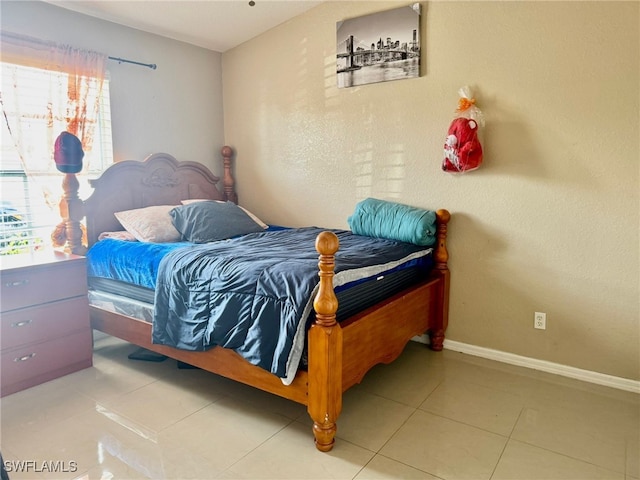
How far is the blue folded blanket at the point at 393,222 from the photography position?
278 cm

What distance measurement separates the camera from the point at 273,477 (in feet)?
5.66

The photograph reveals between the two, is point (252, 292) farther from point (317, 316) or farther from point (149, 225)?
point (149, 225)

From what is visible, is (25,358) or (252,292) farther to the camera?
(25,358)

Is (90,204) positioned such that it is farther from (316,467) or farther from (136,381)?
(316,467)

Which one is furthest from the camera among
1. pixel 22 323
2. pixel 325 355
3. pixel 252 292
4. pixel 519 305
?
pixel 519 305

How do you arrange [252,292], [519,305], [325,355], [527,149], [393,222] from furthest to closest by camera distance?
[393,222] < [519,305] < [527,149] < [252,292] < [325,355]

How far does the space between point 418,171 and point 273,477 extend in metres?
2.07

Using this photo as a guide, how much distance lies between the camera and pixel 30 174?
109 inches

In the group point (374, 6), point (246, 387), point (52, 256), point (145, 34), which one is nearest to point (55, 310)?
point (52, 256)

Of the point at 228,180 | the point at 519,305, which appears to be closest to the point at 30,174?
the point at 228,180

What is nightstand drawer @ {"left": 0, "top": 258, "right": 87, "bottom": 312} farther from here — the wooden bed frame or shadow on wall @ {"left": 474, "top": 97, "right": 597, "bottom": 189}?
shadow on wall @ {"left": 474, "top": 97, "right": 597, "bottom": 189}

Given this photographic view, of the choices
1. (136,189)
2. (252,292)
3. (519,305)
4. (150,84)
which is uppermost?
(150,84)

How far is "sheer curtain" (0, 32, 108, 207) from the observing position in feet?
8.78

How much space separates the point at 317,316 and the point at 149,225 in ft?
5.68
